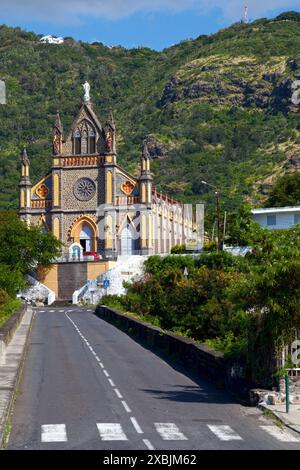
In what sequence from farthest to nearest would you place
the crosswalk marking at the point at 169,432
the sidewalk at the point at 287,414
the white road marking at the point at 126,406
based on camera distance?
1. the white road marking at the point at 126,406
2. the sidewalk at the point at 287,414
3. the crosswalk marking at the point at 169,432

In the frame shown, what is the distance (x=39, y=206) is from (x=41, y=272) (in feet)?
31.4

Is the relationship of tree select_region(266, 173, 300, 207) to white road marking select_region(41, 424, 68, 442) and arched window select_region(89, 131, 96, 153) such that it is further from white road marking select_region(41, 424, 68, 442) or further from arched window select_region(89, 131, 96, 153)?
white road marking select_region(41, 424, 68, 442)

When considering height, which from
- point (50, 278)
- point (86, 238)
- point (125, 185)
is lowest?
point (50, 278)

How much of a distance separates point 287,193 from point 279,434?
3268 inches

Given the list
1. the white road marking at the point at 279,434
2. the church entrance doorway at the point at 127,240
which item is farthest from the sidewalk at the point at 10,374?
the church entrance doorway at the point at 127,240

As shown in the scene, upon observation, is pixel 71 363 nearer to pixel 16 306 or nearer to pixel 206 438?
pixel 206 438

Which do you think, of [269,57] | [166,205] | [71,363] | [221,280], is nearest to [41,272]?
[166,205]

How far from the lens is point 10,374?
24.4m

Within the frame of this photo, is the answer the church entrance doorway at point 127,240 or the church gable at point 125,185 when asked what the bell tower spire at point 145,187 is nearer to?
the church gable at point 125,185

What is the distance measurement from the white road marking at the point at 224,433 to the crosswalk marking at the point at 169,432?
0.68 metres

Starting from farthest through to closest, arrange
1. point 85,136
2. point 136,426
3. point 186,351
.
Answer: point 85,136 → point 186,351 → point 136,426

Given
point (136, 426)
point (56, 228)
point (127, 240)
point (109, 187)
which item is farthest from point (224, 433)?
point (56, 228)

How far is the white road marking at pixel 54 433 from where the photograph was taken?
51.2ft

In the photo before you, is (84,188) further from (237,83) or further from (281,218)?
(237,83)
